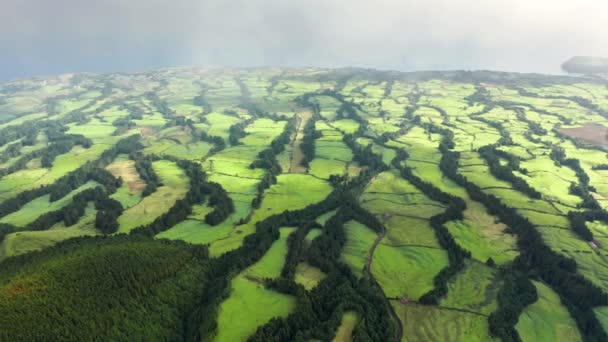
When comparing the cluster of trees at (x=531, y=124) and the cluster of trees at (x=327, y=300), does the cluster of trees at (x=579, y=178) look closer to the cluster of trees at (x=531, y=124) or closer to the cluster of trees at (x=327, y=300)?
the cluster of trees at (x=531, y=124)

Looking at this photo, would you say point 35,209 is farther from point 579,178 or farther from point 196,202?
point 579,178

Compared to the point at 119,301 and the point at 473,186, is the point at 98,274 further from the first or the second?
the point at 473,186

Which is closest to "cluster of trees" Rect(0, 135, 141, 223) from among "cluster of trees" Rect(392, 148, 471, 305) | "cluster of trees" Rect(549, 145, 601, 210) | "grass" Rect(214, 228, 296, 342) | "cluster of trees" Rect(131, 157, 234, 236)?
"cluster of trees" Rect(131, 157, 234, 236)

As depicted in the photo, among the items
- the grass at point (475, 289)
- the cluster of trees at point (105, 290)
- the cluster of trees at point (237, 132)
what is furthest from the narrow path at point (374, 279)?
the cluster of trees at point (237, 132)

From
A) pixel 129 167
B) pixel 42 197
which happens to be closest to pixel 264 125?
pixel 129 167

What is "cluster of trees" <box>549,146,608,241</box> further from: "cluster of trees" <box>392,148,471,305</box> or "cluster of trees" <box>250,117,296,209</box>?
"cluster of trees" <box>250,117,296,209</box>
